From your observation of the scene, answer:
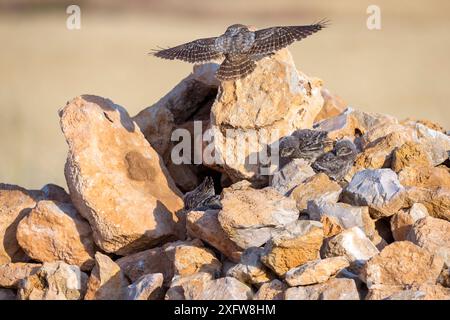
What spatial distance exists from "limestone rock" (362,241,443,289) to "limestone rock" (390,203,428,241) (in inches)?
31.2

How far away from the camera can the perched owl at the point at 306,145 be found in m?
9.12

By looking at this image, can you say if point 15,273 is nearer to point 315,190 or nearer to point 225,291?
point 225,291

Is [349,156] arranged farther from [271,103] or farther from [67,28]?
[67,28]

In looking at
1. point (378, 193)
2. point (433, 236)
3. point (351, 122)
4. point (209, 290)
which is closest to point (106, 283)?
point (209, 290)

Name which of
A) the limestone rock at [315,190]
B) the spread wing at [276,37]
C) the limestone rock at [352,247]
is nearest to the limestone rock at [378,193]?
the limestone rock at [315,190]

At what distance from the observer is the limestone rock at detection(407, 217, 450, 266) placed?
793 cm

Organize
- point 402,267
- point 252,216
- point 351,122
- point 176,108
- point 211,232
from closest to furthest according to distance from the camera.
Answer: point 402,267 < point 252,216 < point 211,232 < point 351,122 < point 176,108

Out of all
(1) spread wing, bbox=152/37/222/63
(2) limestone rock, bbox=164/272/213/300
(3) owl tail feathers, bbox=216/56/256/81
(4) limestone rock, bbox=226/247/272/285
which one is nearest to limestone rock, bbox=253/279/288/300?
(4) limestone rock, bbox=226/247/272/285

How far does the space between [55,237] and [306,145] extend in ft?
7.02

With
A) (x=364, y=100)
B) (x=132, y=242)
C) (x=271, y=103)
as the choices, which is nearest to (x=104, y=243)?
(x=132, y=242)

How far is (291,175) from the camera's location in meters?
8.92

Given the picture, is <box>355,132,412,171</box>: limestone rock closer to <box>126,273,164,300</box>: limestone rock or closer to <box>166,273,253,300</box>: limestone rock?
<box>166,273,253,300</box>: limestone rock

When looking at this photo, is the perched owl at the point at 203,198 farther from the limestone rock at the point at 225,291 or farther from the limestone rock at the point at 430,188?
the limestone rock at the point at 430,188

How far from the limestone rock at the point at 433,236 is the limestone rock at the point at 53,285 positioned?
2.41 meters
